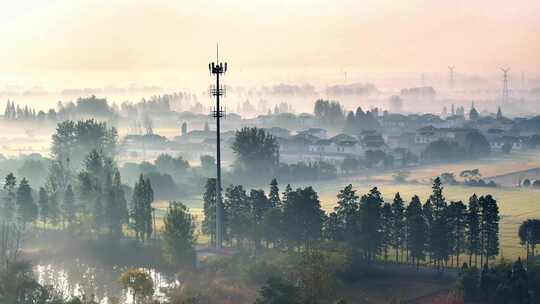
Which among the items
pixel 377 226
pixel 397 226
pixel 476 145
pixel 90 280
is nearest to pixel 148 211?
pixel 90 280

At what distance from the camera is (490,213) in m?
29.1

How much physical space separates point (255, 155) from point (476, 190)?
48.8ft

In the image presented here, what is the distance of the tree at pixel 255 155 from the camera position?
54969 mm

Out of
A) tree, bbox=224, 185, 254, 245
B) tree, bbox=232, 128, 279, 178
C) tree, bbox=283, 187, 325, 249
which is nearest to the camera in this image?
tree, bbox=283, 187, 325, 249

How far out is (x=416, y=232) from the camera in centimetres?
2970

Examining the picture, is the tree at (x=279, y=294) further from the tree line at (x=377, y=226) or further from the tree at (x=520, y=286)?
the tree line at (x=377, y=226)

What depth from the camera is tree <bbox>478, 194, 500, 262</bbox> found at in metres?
29.1

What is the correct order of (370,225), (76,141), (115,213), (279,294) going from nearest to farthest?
(279,294) → (370,225) → (115,213) → (76,141)

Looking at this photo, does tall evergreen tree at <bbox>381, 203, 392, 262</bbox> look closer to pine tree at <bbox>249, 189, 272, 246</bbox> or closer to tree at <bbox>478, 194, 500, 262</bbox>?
tree at <bbox>478, 194, 500, 262</bbox>

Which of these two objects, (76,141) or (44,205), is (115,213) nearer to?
(44,205)

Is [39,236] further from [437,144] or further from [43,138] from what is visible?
[43,138]

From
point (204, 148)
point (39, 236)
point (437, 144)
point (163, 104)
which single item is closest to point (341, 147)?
point (437, 144)

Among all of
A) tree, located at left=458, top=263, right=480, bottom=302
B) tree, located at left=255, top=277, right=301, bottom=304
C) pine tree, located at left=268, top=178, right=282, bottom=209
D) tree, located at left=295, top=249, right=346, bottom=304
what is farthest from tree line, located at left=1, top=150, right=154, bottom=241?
tree, located at left=458, top=263, right=480, bottom=302

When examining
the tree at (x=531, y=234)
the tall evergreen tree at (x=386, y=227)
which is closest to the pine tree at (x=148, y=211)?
the tall evergreen tree at (x=386, y=227)
